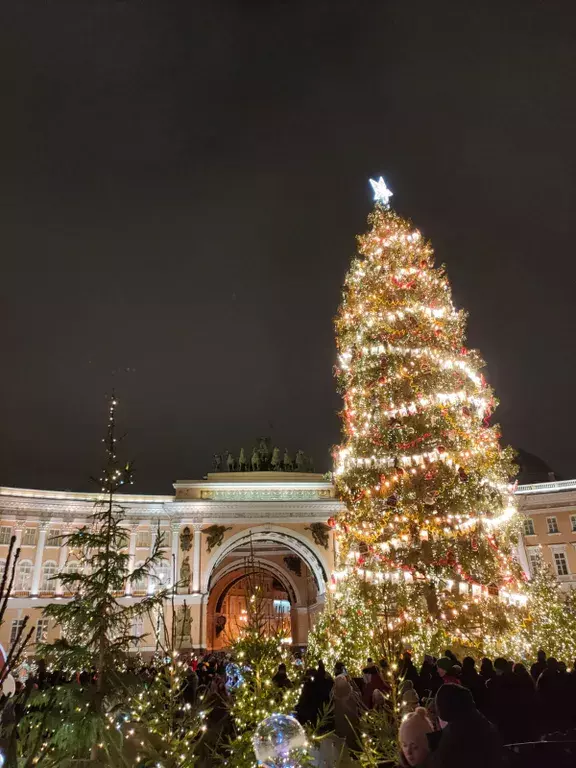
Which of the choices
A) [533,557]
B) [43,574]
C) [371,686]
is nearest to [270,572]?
[43,574]

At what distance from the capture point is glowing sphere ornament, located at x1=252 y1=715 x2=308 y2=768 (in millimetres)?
4422

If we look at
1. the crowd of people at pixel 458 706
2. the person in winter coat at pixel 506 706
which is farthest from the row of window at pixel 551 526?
the person in winter coat at pixel 506 706

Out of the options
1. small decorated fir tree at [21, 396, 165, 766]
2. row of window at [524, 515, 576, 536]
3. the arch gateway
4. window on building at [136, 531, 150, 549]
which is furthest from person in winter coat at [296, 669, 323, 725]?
row of window at [524, 515, 576, 536]

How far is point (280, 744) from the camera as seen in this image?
443 cm

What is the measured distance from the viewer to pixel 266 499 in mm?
35844

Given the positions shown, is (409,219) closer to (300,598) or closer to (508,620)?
(508,620)

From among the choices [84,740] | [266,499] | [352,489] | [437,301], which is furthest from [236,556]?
[84,740]

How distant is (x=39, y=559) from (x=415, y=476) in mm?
29659

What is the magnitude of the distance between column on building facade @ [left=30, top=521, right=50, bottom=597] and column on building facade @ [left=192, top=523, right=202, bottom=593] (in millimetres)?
9903

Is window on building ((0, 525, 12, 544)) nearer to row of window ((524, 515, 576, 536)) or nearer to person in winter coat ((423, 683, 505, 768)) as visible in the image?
row of window ((524, 515, 576, 536))

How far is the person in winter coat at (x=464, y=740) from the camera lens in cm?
312

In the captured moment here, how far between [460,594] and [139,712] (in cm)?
868

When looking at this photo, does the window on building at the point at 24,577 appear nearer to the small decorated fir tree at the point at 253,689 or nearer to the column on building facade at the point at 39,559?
the column on building facade at the point at 39,559

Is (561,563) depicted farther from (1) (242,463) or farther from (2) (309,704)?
(2) (309,704)
